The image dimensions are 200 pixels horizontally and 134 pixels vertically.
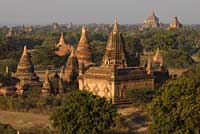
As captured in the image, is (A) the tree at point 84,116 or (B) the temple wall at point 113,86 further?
(B) the temple wall at point 113,86

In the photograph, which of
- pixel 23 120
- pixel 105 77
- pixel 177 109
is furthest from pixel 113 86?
pixel 177 109

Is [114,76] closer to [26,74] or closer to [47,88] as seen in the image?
[47,88]

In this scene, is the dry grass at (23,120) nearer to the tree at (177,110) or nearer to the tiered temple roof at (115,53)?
the tiered temple roof at (115,53)

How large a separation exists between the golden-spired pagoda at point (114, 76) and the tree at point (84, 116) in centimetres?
842

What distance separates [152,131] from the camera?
28953 millimetres

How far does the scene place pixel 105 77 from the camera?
41.1m

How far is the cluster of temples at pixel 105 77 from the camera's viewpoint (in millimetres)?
40875

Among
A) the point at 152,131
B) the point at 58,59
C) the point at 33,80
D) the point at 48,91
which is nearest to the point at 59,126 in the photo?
the point at 152,131

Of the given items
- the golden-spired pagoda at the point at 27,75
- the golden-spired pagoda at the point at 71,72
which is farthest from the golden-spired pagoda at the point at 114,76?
the golden-spired pagoda at the point at 27,75

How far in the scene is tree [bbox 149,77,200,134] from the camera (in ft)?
94.3

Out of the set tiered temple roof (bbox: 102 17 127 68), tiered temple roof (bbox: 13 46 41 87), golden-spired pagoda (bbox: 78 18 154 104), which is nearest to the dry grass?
tiered temple roof (bbox: 13 46 41 87)

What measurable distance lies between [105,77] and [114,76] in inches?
44.8

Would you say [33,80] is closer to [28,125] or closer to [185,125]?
[28,125]

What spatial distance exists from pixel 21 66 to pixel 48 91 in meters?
4.70
